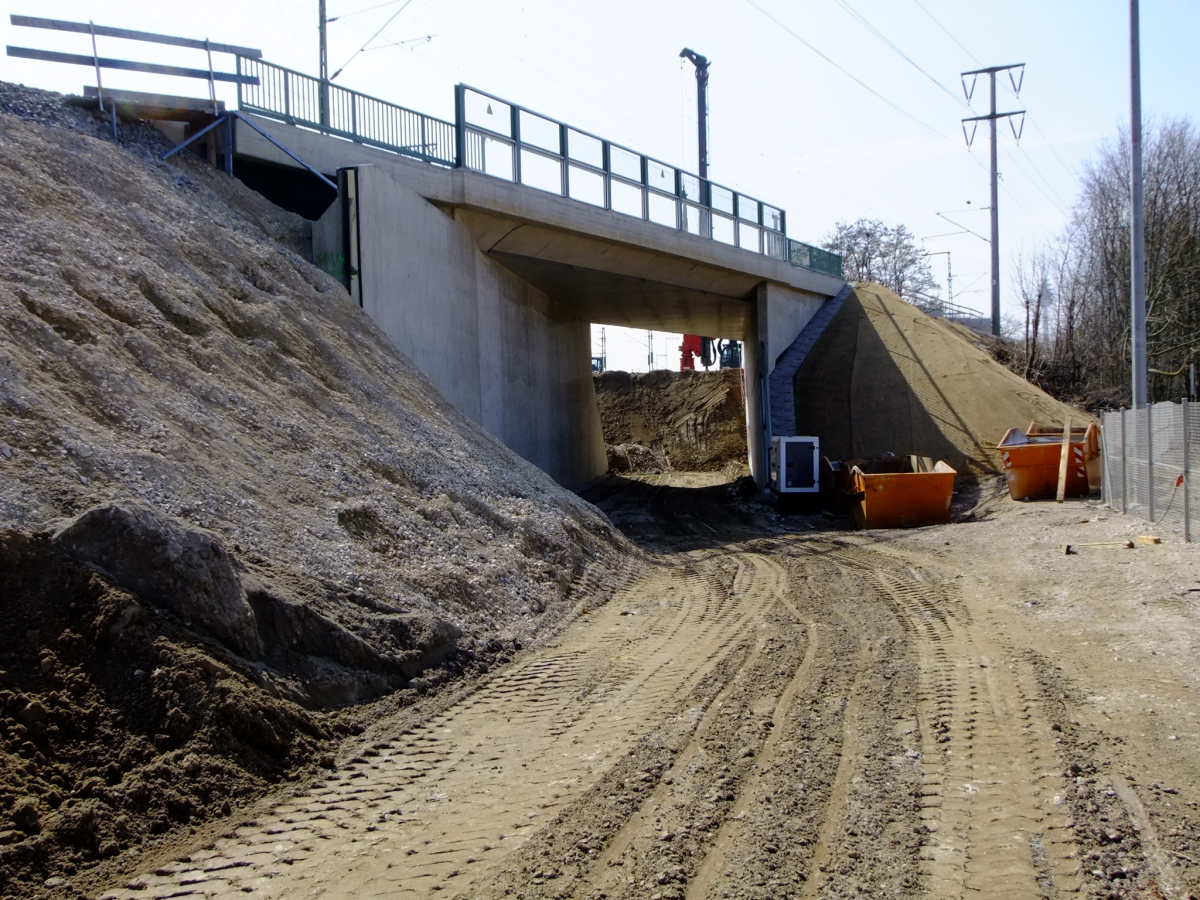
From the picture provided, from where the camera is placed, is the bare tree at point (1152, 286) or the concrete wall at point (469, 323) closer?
the concrete wall at point (469, 323)

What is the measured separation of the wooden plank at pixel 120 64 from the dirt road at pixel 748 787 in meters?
11.6

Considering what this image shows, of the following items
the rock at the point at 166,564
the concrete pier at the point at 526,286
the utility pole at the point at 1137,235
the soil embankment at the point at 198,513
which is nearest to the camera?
the soil embankment at the point at 198,513

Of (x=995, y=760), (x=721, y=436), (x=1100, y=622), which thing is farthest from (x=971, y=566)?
(x=721, y=436)

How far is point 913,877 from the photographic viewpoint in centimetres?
413

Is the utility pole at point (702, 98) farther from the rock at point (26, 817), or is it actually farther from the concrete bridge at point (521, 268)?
the rock at point (26, 817)

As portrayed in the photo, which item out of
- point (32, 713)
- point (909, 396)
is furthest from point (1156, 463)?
point (32, 713)

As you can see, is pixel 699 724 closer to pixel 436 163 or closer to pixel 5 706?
pixel 5 706

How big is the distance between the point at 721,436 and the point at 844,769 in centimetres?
3955

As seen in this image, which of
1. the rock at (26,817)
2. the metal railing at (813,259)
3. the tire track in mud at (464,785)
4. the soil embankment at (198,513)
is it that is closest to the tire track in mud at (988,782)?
the tire track in mud at (464,785)

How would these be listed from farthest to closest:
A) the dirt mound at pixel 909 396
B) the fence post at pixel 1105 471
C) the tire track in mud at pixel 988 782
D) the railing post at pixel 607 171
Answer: the dirt mound at pixel 909 396
the railing post at pixel 607 171
the fence post at pixel 1105 471
the tire track in mud at pixel 988 782

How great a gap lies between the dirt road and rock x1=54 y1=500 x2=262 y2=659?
1.25 meters

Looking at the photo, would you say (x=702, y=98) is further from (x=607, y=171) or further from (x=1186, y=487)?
(x=1186, y=487)

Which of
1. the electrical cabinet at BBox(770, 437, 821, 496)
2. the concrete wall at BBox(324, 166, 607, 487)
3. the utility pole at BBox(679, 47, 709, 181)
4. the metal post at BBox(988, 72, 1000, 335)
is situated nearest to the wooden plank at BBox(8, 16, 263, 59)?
the concrete wall at BBox(324, 166, 607, 487)

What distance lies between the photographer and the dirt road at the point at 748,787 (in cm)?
419
